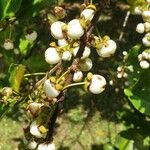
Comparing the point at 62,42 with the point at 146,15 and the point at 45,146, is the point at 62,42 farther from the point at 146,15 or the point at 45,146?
the point at 146,15

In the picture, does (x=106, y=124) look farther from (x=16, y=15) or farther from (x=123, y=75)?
(x=16, y=15)

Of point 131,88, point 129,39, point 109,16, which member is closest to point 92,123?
point 129,39

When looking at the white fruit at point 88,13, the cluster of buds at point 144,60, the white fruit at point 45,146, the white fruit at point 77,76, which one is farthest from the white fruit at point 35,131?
the cluster of buds at point 144,60

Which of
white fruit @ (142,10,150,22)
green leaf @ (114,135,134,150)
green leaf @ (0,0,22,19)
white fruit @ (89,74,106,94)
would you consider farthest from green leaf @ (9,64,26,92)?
green leaf @ (114,135,134,150)

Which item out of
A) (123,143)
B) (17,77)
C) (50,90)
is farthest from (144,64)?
(123,143)

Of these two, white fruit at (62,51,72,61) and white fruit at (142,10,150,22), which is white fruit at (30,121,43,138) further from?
white fruit at (142,10,150,22)
